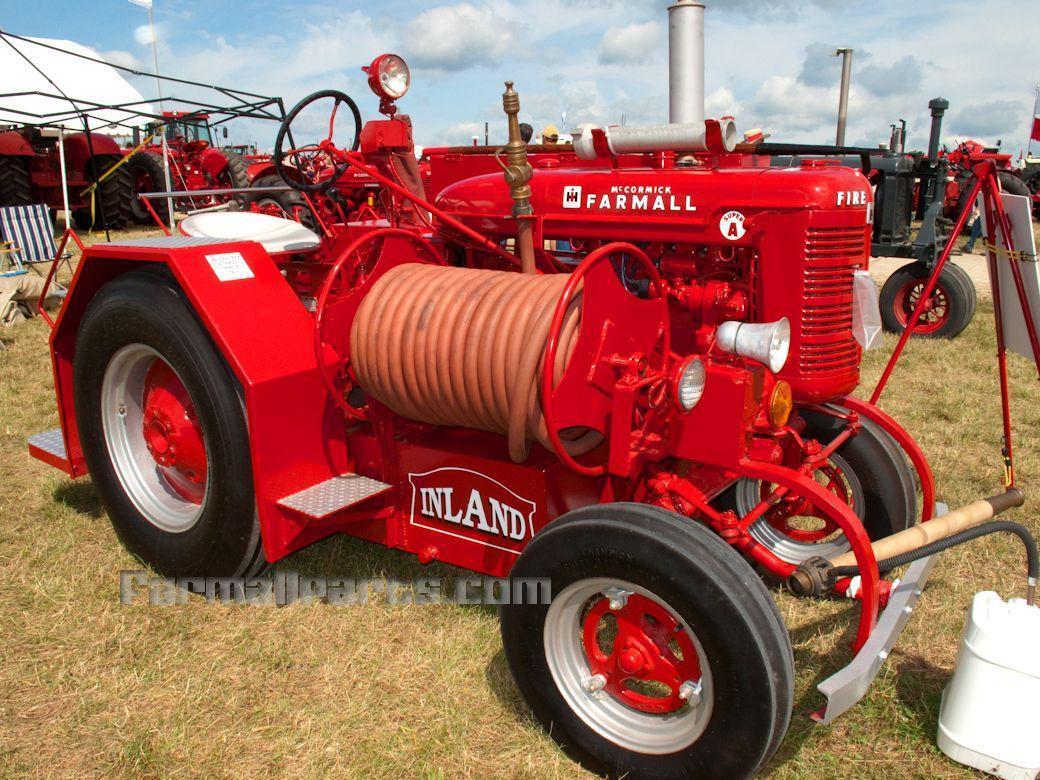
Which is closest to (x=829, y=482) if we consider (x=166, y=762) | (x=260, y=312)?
(x=260, y=312)

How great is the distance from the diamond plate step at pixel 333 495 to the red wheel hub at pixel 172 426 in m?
0.51

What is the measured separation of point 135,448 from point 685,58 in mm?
2772

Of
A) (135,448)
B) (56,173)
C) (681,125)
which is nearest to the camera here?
(681,125)

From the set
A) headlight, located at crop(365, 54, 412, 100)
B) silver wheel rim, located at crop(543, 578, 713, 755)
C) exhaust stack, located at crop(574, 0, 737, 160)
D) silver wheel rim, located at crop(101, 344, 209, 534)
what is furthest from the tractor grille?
silver wheel rim, located at crop(101, 344, 209, 534)

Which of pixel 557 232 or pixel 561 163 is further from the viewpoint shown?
pixel 561 163

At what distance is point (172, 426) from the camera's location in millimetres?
3086

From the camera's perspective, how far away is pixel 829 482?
10.3 feet

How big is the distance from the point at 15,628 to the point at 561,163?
9.45 ft

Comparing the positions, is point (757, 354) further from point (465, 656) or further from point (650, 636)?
point (465, 656)

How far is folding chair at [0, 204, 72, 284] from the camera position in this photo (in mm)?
9578

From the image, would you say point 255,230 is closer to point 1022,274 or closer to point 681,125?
point 681,125

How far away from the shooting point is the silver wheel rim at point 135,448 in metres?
3.19

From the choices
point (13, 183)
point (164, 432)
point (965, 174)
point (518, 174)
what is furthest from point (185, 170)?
point (518, 174)

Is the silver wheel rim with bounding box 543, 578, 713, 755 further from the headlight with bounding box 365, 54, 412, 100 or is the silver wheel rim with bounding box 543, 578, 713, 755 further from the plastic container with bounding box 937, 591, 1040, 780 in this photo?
the headlight with bounding box 365, 54, 412, 100
